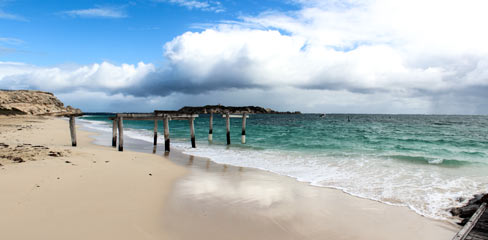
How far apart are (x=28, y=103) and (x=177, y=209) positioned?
87787 mm

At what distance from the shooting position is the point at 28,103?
74.9 metres

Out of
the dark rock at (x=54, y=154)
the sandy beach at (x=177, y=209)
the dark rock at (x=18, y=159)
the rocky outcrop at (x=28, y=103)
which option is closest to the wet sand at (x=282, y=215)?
the sandy beach at (x=177, y=209)

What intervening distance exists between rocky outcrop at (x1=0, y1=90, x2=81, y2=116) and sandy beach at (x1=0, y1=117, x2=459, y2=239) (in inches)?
2470

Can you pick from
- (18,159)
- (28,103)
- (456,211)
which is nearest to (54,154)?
(18,159)

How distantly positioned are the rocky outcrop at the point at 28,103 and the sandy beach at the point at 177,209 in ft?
206

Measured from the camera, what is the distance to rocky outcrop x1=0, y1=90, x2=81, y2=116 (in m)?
65.0

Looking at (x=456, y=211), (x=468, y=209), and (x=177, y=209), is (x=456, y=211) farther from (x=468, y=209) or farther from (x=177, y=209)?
(x=177, y=209)

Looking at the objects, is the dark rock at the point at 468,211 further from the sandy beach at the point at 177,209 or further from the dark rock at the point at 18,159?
the dark rock at the point at 18,159

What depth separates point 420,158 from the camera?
16.2 m

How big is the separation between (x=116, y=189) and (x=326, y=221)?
5555mm

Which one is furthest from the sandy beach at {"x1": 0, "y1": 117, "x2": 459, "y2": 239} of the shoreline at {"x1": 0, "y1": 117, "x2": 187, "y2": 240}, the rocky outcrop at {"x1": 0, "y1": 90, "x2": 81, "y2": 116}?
the rocky outcrop at {"x1": 0, "y1": 90, "x2": 81, "y2": 116}

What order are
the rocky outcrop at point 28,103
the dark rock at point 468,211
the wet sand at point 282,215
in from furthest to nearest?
the rocky outcrop at point 28,103 → the dark rock at point 468,211 → the wet sand at point 282,215

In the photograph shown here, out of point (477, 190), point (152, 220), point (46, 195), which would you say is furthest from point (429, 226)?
point (46, 195)

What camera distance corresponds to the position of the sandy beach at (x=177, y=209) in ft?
17.6
